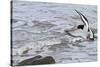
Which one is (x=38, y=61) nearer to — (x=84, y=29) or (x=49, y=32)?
(x=49, y=32)

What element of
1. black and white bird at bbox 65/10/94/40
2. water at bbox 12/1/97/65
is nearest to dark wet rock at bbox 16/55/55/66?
water at bbox 12/1/97/65

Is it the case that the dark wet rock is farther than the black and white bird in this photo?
No

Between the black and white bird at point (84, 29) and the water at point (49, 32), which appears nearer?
the water at point (49, 32)

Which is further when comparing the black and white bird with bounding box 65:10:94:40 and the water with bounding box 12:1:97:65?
the black and white bird with bounding box 65:10:94:40

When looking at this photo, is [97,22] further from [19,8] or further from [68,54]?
[19,8]

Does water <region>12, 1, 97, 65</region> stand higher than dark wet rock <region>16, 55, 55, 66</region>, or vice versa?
water <region>12, 1, 97, 65</region>

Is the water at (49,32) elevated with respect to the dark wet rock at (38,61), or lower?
elevated

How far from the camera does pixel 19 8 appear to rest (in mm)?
1969

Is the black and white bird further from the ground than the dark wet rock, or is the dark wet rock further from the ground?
the black and white bird

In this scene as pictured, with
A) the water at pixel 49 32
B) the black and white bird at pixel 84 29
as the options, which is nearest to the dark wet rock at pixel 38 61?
the water at pixel 49 32

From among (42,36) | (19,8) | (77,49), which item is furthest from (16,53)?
(77,49)

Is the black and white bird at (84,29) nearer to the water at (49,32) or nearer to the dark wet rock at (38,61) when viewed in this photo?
the water at (49,32)

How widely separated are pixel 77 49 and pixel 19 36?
2.15ft

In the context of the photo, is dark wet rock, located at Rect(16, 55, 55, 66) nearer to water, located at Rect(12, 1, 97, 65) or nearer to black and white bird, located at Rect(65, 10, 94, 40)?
water, located at Rect(12, 1, 97, 65)
